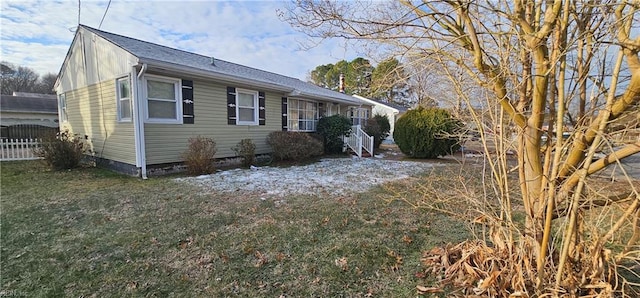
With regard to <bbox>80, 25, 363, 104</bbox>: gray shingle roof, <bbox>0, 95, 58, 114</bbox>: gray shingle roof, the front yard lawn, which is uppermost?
<bbox>80, 25, 363, 104</bbox>: gray shingle roof

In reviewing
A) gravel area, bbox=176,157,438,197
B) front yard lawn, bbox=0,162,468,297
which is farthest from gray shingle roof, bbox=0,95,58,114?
gravel area, bbox=176,157,438,197

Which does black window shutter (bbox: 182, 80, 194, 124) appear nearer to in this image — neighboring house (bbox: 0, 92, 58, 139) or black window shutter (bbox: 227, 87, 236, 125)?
black window shutter (bbox: 227, 87, 236, 125)

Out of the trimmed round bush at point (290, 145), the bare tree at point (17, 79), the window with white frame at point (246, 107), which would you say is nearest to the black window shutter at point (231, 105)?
the window with white frame at point (246, 107)

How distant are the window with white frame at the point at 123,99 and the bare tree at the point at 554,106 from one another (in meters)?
7.73

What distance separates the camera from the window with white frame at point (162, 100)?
23.7 feet

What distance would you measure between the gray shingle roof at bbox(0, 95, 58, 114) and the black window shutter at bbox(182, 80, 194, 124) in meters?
18.6

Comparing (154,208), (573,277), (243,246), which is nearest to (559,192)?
(573,277)

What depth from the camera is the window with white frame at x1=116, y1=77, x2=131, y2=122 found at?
7398 mm

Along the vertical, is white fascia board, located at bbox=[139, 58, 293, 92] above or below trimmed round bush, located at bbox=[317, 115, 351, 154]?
above

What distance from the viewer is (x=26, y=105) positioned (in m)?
19.3

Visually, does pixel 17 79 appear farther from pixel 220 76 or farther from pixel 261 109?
pixel 220 76

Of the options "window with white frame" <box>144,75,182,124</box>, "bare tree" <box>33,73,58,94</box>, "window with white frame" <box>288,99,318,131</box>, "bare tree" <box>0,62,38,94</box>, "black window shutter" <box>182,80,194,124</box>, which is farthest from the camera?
"bare tree" <box>33,73,58,94</box>

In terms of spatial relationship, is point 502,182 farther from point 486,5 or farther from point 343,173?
point 343,173

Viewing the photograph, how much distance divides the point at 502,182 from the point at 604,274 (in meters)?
0.86
